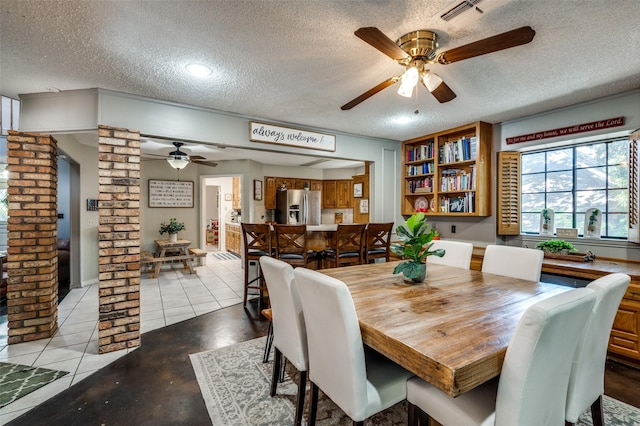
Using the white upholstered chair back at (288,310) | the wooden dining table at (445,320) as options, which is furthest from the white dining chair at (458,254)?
the white upholstered chair back at (288,310)

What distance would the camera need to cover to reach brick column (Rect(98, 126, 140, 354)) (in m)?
2.57

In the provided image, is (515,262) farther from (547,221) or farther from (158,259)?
(158,259)

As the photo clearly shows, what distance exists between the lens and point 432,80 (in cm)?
185

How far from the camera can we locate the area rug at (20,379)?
6.58 ft

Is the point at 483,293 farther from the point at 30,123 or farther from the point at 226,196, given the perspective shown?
the point at 226,196

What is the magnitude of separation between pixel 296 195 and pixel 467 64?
4961 millimetres

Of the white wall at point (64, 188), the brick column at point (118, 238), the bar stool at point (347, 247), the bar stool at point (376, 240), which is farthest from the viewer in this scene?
the white wall at point (64, 188)

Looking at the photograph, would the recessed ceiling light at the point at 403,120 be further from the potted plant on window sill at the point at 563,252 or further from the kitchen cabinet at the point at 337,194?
the kitchen cabinet at the point at 337,194

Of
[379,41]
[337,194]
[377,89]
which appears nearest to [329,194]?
[337,194]

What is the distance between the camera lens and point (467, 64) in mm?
2172

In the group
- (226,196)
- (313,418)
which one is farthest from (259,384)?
(226,196)

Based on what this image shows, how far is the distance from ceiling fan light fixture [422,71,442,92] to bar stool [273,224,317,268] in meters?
1.93

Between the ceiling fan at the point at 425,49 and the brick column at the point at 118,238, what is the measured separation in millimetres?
2216

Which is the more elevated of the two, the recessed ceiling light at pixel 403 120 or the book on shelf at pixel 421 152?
the recessed ceiling light at pixel 403 120
